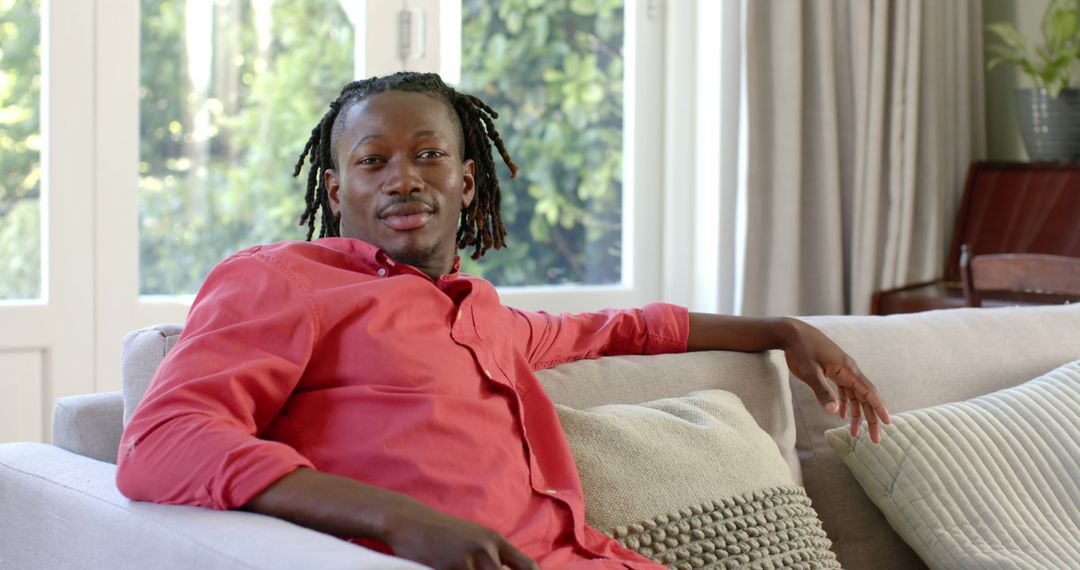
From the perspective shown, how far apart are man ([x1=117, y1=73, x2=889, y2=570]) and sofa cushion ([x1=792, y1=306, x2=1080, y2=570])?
152mm

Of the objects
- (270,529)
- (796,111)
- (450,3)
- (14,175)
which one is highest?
(450,3)

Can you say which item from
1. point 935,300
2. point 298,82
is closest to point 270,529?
point 298,82

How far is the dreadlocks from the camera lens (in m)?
1.61

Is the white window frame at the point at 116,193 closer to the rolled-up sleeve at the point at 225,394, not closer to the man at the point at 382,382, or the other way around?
the man at the point at 382,382

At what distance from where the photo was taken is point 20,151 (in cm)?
278

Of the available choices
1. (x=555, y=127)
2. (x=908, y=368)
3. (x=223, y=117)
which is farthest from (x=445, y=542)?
(x=555, y=127)

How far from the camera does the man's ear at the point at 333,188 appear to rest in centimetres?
163

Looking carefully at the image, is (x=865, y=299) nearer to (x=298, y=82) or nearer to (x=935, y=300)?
(x=935, y=300)

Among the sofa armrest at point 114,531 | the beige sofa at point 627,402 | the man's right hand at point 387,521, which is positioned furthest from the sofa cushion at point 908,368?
the sofa armrest at point 114,531

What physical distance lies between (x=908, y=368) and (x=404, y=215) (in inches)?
36.4

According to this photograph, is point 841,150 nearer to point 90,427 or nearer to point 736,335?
point 736,335

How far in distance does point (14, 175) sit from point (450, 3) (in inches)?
45.1

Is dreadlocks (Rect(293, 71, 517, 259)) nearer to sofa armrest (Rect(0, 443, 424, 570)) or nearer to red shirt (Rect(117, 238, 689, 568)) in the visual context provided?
red shirt (Rect(117, 238, 689, 568))

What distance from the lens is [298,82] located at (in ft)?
10.3
